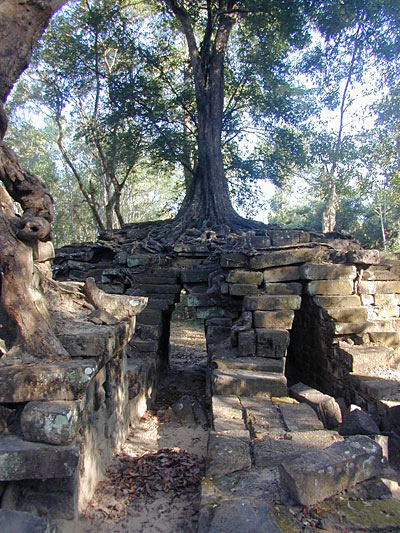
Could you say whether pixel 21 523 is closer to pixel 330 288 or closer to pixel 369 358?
pixel 369 358

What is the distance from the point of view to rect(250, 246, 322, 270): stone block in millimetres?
5961

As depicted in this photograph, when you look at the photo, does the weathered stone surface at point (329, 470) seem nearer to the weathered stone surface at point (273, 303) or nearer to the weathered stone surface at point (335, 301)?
the weathered stone surface at point (273, 303)

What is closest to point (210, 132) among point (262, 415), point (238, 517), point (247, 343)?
point (247, 343)

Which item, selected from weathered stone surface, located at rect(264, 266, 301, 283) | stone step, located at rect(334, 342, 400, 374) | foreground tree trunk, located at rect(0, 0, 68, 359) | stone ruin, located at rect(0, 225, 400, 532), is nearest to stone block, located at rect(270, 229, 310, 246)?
stone ruin, located at rect(0, 225, 400, 532)

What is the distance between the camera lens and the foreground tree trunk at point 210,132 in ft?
31.9

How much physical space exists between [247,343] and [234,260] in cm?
154

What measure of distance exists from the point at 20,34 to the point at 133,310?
3803mm

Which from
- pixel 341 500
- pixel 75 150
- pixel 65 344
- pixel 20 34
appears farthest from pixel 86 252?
pixel 75 150

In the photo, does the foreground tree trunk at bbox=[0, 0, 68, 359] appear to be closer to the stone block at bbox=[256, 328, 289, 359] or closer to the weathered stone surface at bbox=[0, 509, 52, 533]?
the weathered stone surface at bbox=[0, 509, 52, 533]

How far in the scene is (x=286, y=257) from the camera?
599 cm

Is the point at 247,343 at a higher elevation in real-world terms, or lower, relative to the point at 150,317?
lower

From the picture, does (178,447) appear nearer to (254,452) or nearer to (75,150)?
(254,452)

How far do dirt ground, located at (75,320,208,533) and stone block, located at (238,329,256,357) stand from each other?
3.61 feet

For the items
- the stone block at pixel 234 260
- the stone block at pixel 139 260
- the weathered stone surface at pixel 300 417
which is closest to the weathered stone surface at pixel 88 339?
the weathered stone surface at pixel 300 417
